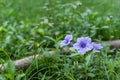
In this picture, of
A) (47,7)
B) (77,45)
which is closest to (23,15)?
(47,7)

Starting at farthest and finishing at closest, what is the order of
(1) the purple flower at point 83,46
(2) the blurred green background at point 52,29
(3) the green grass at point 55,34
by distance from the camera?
(2) the blurred green background at point 52,29
(3) the green grass at point 55,34
(1) the purple flower at point 83,46

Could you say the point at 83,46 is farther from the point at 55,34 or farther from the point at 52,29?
the point at 52,29

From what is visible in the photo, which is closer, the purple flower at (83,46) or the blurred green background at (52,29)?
the purple flower at (83,46)

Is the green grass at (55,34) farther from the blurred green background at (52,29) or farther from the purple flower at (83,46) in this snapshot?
the purple flower at (83,46)

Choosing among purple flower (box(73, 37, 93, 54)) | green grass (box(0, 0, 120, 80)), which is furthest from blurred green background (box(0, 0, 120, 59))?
purple flower (box(73, 37, 93, 54))

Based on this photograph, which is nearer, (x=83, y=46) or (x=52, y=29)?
(x=83, y=46)

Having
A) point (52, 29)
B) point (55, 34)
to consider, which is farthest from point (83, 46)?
point (52, 29)

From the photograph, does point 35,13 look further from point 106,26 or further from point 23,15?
point 106,26

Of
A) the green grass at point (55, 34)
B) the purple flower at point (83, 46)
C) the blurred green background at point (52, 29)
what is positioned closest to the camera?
the purple flower at point (83, 46)

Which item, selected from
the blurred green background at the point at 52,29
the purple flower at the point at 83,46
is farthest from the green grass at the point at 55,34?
the purple flower at the point at 83,46
